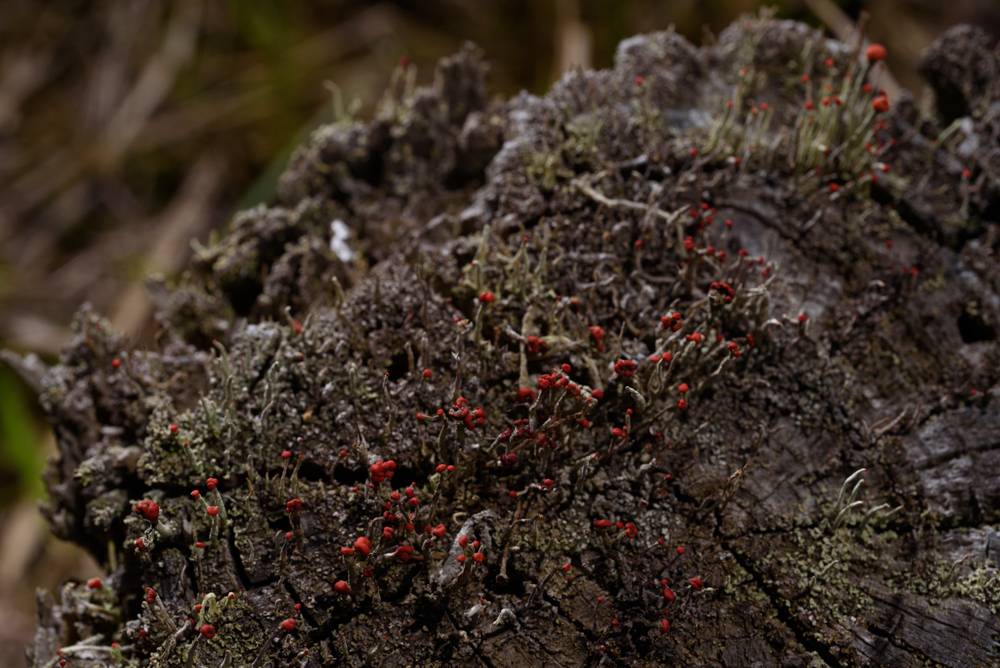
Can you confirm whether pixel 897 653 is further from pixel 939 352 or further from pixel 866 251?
pixel 866 251

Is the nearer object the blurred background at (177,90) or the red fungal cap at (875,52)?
the red fungal cap at (875,52)

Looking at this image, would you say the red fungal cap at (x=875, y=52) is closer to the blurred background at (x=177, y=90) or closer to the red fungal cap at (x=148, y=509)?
the blurred background at (x=177, y=90)

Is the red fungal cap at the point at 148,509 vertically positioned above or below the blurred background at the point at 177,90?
below

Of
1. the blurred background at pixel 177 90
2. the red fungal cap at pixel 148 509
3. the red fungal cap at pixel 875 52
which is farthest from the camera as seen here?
the blurred background at pixel 177 90

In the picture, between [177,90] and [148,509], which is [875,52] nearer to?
[148,509]

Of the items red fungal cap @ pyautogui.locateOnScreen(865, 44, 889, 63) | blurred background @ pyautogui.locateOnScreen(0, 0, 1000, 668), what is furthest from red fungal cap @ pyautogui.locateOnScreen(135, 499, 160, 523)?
blurred background @ pyautogui.locateOnScreen(0, 0, 1000, 668)

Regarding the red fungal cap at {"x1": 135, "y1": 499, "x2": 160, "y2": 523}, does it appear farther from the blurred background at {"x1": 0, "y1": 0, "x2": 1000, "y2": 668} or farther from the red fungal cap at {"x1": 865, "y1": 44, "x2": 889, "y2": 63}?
the blurred background at {"x1": 0, "y1": 0, "x2": 1000, "y2": 668}

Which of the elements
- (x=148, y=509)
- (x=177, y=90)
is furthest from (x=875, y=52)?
(x=177, y=90)

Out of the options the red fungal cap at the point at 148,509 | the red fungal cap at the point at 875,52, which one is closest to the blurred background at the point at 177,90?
the red fungal cap at the point at 875,52
